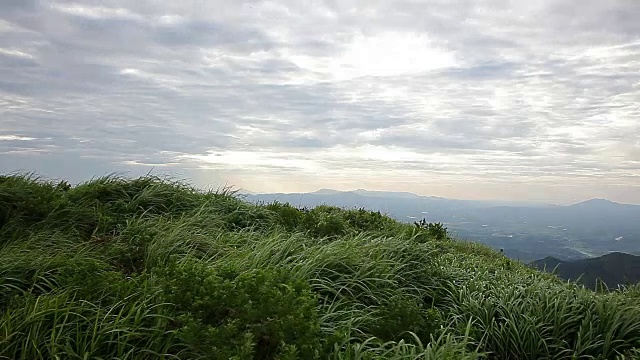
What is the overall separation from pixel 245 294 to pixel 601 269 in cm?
733

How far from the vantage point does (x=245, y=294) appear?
3420 mm

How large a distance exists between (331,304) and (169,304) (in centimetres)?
125

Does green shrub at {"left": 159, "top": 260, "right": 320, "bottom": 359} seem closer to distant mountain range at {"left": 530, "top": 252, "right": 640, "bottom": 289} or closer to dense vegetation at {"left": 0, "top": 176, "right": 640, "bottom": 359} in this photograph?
dense vegetation at {"left": 0, "top": 176, "right": 640, "bottom": 359}

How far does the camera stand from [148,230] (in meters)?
5.92

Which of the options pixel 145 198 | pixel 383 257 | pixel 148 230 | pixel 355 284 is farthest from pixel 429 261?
pixel 145 198

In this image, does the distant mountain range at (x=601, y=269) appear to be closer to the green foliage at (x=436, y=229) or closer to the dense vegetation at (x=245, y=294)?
the dense vegetation at (x=245, y=294)

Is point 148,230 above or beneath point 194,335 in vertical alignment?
above

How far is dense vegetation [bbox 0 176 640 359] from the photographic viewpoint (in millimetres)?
3430

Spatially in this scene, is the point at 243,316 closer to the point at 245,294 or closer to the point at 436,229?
the point at 245,294

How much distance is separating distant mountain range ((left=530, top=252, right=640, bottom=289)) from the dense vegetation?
37cm

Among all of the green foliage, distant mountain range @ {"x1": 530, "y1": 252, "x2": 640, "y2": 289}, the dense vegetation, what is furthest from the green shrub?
the green foliage

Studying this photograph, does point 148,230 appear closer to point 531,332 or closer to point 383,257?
point 383,257

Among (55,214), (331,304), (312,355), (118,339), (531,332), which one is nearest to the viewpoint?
(312,355)

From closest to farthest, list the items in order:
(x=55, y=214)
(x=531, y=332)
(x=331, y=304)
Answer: (x=331, y=304) → (x=531, y=332) → (x=55, y=214)
